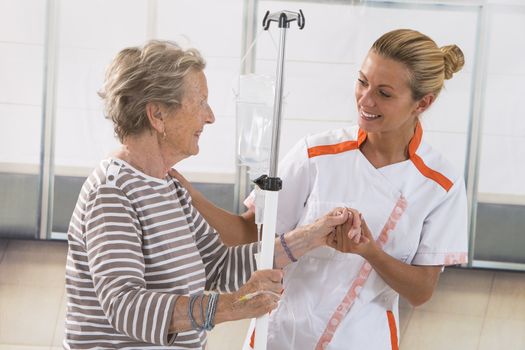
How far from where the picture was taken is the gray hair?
135cm

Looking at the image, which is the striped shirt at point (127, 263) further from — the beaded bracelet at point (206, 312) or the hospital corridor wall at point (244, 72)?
the hospital corridor wall at point (244, 72)

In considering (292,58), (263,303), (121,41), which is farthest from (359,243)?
(121,41)

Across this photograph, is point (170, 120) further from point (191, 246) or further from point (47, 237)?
point (47, 237)

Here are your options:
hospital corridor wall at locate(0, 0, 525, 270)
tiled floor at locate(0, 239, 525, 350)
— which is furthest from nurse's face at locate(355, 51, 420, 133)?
tiled floor at locate(0, 239, 525, 350)

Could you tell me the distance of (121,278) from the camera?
124 centimetres

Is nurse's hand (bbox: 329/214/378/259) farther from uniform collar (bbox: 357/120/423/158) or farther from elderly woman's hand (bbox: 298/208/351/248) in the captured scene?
uniform collar (bbox: 357/120/423/158)

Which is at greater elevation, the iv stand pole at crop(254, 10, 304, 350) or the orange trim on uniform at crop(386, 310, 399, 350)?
the iv stand pole at crop(254, 10, 304, 350)

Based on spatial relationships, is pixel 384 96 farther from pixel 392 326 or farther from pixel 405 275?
pixel 392 326

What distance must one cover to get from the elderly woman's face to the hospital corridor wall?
1354 mm

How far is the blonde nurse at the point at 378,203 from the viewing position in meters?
1.72

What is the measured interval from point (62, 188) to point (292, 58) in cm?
99

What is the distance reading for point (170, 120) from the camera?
139 centimetres

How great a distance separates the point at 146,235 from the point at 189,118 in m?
0.23

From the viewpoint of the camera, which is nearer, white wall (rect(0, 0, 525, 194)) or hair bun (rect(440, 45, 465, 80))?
hair bun (rect(440, 45, 465, 80))
